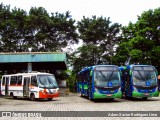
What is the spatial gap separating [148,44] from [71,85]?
494 inches

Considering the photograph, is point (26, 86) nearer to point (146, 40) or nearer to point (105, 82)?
point (105, 82)

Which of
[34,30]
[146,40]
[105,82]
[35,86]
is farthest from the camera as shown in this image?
[34,30]

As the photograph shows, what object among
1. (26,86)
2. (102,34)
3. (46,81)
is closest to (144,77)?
(46,81)

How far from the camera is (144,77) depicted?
81.7 ft

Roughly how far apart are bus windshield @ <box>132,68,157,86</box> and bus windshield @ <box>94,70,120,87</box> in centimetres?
146

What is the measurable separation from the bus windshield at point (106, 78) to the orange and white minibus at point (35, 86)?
4789 mm

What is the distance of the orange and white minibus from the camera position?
2722 cm

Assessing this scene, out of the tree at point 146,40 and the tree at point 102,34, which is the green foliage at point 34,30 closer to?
the tree at point 102,34

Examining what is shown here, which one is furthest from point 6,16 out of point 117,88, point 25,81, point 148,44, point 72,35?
point 117,88

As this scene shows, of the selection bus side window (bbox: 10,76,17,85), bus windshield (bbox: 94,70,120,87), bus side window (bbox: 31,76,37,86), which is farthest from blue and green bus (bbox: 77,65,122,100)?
bus side window (bbox: 10,76,17,85)

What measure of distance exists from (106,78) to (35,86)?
6.54 metres

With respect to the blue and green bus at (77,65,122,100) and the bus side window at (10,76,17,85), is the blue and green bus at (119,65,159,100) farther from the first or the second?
the bus side window at (10,76,17,85)

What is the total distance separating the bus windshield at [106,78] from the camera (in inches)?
952

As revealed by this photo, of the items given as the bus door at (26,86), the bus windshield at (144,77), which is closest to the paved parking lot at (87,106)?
the bus windshield at (144,77)
